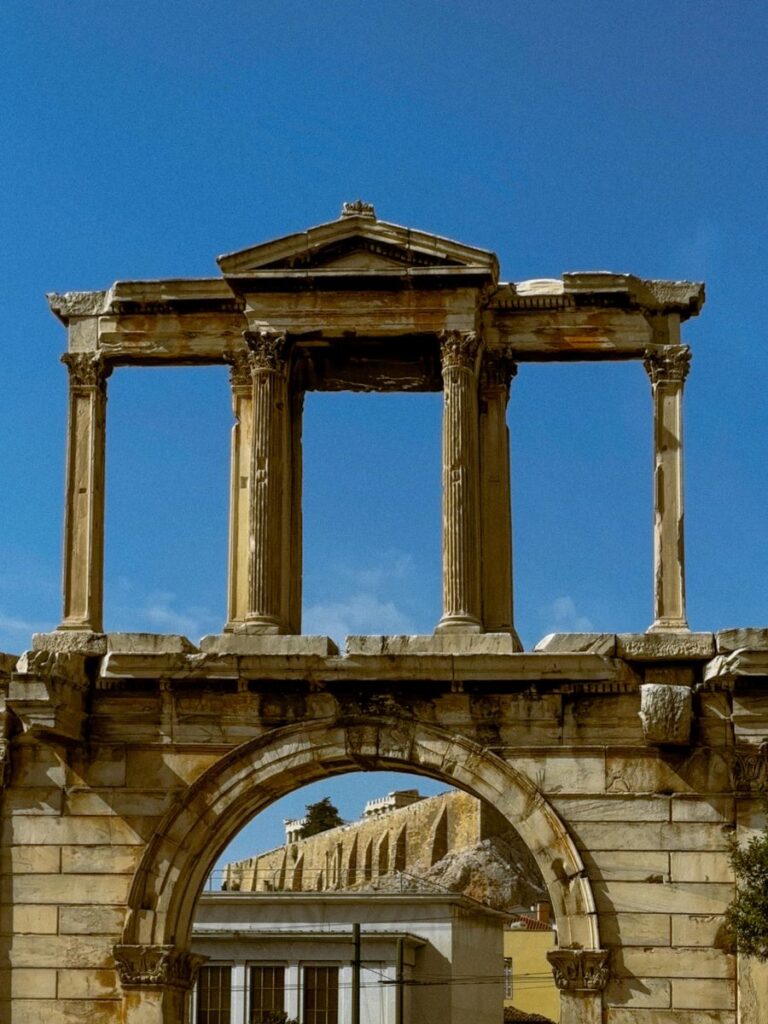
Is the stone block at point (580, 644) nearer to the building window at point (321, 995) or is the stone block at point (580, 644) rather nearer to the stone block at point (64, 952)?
the stone block at point (64, 952)

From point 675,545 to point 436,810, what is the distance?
55.8 meters

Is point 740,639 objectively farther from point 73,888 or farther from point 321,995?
Result: point 321,995

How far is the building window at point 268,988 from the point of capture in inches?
1517

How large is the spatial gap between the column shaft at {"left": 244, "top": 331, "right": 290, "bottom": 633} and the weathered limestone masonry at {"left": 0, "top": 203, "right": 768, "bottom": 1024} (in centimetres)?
2

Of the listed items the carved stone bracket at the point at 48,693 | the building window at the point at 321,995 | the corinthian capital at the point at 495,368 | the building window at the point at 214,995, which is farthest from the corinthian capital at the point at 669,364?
the building window at the point at 214,995

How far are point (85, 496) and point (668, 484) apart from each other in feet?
17.9

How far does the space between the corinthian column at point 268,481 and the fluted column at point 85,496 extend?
1474 millimetres

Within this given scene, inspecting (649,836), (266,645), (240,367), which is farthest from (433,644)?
(240,367)

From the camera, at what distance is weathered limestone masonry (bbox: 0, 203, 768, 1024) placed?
1886 cm

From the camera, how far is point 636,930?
61.7 ft

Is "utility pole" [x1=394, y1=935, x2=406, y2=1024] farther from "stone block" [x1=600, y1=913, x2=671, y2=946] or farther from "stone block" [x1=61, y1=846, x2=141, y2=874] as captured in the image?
"stone block" [x1=600, y1=913, x2=671, y2=946]

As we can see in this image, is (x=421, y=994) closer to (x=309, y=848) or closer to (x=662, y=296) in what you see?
(x=662, y=296)

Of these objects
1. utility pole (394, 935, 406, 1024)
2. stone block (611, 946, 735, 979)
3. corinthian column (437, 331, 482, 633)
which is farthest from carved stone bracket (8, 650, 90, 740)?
utility pole (394, 935, 406, 1024)

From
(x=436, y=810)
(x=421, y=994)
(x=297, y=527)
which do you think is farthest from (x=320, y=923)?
(x=436, y=810)
